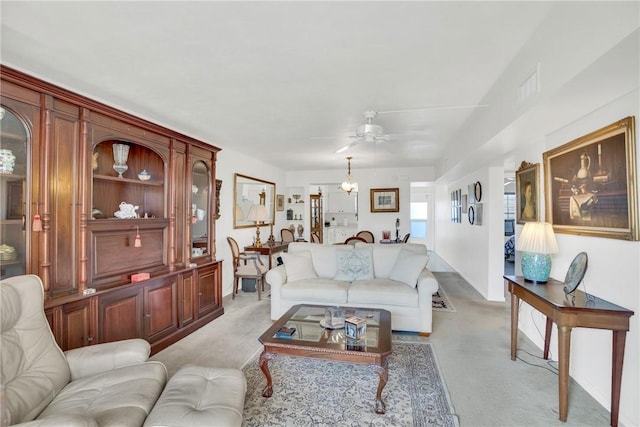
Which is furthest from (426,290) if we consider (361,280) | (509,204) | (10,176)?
(509,204)

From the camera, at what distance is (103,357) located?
1.92m

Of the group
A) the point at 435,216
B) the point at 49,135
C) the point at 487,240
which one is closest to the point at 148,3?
the point at 49,135

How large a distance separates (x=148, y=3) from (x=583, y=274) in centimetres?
321

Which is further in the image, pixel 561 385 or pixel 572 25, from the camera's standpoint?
pixel 561 385

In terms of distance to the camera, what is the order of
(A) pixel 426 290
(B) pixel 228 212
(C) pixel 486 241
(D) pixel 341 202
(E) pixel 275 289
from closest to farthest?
(A) pixel 426 290, (E) pixel 275 289, (C) pixel 486 241, (B) pixel 228 212, (D) pixel 341 202

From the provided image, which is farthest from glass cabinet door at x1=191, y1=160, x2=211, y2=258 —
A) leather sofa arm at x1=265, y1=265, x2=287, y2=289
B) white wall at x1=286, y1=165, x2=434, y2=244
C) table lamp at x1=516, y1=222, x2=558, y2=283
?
white wall at x1=286, y1=165, x2=434, y2=244

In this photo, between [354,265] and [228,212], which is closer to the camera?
[354,265]

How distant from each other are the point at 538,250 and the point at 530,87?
4.38 ft

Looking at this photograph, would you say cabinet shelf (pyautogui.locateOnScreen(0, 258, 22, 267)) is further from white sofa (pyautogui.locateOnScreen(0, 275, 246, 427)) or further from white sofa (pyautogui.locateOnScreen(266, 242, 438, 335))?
white sofa (pyautogui.locateOnScreen(266, 242, 438, 335))

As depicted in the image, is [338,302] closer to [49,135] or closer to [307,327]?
[307,327]

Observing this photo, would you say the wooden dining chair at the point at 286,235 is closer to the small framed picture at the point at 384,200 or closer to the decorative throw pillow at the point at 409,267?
the small framed picture at the point at 384,200

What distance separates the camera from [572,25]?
159 cm

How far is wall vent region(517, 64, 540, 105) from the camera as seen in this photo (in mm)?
1960

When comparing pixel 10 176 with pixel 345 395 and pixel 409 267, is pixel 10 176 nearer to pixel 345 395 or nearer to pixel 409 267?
pixel 345 395
